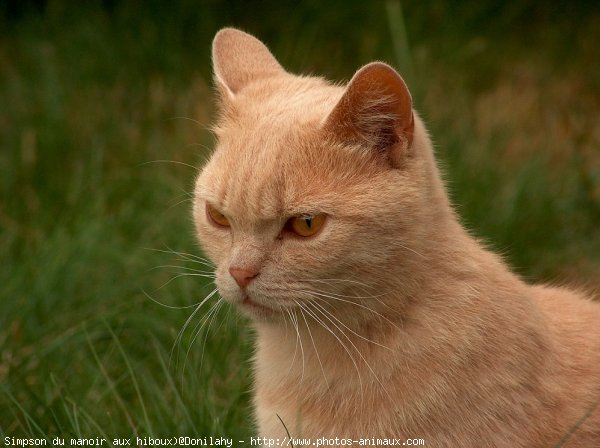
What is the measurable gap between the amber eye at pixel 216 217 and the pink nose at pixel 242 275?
19 centimetres

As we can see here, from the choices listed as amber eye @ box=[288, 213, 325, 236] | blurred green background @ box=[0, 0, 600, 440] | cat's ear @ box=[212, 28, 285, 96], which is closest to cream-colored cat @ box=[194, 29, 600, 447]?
amber eye @ box=[288, 213, 325, 236]

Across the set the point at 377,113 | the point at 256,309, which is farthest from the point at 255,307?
the point at 377,113

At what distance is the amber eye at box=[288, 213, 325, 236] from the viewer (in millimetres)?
2420

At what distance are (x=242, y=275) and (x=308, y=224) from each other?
213 mm

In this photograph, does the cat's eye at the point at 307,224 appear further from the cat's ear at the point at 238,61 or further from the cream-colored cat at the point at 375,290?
the cat's ear at the point at 238,61

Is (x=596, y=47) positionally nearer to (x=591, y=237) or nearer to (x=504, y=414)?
(x=591, y=237)

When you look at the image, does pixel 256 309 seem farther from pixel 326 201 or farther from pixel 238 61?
pixel 238 61

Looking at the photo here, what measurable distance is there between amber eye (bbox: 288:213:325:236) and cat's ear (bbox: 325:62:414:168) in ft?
0.79

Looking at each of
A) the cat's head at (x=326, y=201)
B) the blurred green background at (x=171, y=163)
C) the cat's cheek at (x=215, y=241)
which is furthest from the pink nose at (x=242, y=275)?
the blurred green background at (x=171, y=163)

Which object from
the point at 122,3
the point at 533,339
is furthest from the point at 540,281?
the point at 122,3

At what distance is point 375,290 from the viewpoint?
2488mm

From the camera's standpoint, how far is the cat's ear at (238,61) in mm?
2969

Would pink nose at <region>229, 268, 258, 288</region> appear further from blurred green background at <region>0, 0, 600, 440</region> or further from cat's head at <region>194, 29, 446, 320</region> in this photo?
blurred green background at <region>0, 0, 600, 440</region>

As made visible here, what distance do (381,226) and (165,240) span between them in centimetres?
190
